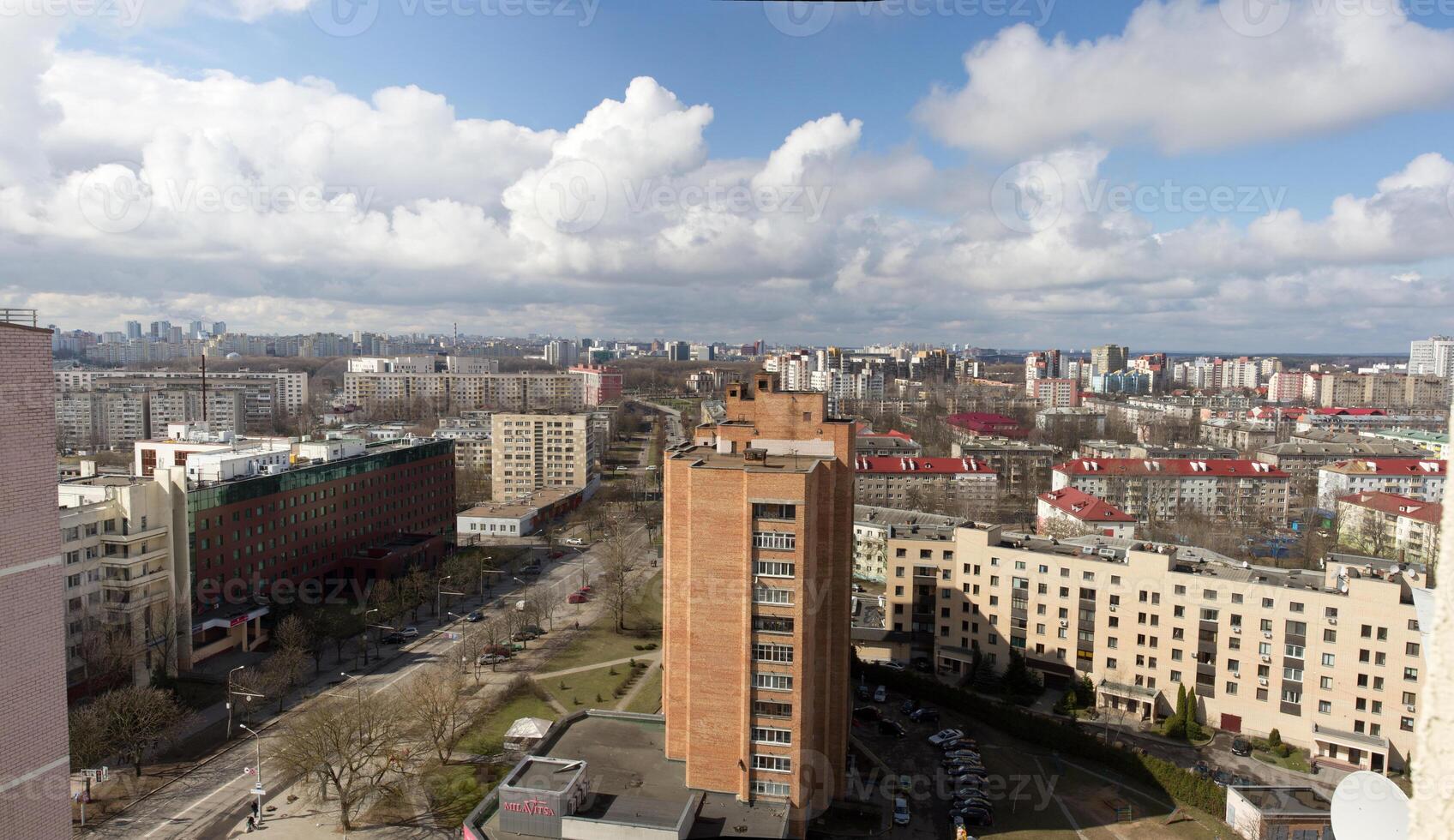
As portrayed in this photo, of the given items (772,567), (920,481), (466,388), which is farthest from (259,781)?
(466,388)

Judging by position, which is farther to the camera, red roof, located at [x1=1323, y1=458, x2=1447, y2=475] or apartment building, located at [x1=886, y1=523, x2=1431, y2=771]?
red roof, located at [x1=1323, y1=458, x2=1447, y2=475]

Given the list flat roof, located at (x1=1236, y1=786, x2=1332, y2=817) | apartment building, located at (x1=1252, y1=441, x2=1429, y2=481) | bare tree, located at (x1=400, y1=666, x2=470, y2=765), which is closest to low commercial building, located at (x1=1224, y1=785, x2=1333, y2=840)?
flat roof, located at (x1=1236, y1=786, x2=1332, y2=817)

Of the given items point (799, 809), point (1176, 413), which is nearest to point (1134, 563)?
point (799, 809)

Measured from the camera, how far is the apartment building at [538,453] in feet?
140

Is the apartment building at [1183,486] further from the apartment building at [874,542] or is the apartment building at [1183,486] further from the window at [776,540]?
the window at [776,540]

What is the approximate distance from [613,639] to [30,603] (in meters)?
18.3

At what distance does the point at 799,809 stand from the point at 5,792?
31.5ft

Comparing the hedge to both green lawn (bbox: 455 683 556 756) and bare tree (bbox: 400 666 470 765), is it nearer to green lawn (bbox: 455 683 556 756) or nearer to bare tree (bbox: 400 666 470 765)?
green lawn (bbox: 455 683 556 756)

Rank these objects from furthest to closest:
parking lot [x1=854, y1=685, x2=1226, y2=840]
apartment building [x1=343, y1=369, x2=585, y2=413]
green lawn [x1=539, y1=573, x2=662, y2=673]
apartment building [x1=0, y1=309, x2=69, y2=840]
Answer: apartment building [x1=343, y1=369, x2=585, y2=413] < green lawn [x1=539, y1=573, x2=662, y2=673] < parking lot [x1=854, y1=685, x2=1226, y2=840] < apartment building [x1=0, y1=309, x2=69, y2=840]

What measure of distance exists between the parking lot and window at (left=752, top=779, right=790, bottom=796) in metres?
2.92

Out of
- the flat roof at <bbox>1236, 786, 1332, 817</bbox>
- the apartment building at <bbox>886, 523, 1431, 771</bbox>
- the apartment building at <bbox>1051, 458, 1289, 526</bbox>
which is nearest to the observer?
the flat roof at <bbox>1236, 786, 1332, 817</bbox>

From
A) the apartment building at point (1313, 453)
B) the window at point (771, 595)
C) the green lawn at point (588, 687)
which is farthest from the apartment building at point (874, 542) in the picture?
the apartment building at point (1313, 453)

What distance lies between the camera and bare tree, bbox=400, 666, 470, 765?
1603cm

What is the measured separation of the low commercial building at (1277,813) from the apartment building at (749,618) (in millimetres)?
7539
